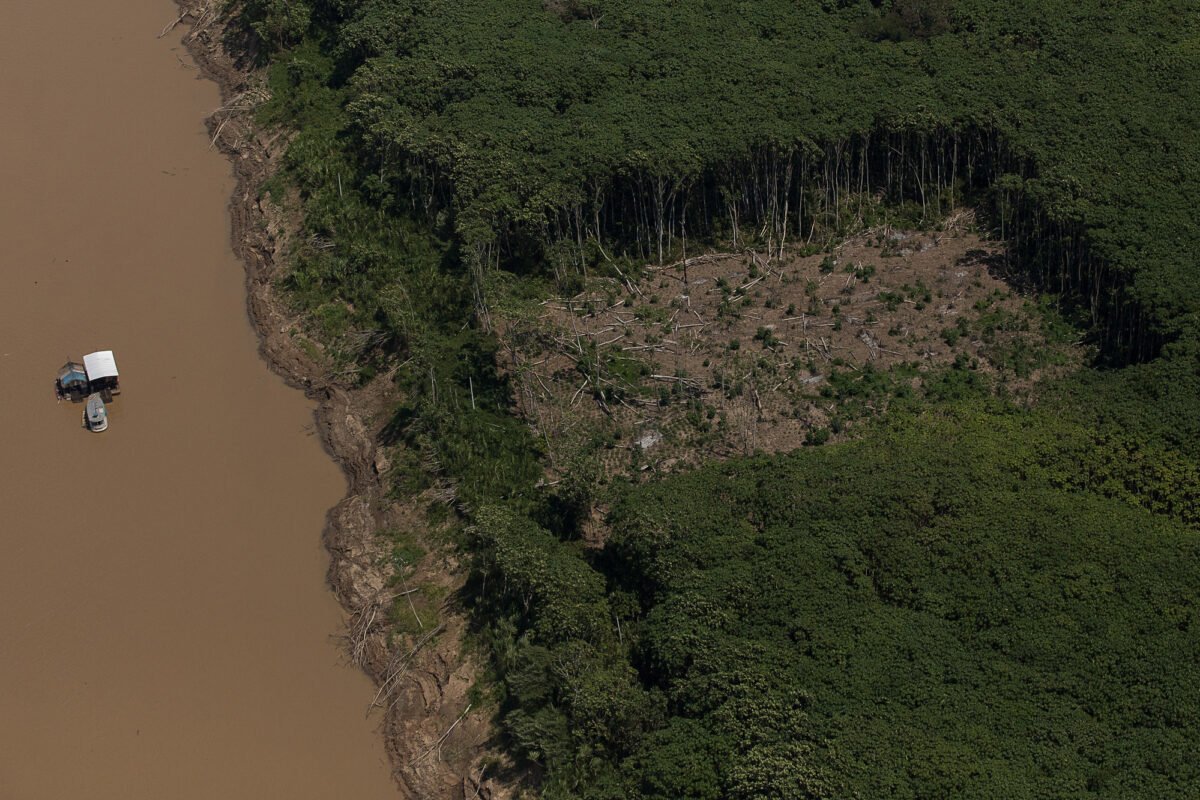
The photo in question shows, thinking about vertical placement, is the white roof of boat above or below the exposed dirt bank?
above

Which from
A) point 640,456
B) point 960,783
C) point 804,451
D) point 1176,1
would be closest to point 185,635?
point 640,456

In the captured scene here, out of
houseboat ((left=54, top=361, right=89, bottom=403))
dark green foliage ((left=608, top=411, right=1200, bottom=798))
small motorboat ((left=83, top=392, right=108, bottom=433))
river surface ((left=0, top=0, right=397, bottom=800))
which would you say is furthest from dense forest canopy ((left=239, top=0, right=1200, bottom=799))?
houseboat ((left=54, top=361, right=89, bottom=403))

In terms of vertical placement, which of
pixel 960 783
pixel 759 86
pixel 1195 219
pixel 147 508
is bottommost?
pixel 960 783

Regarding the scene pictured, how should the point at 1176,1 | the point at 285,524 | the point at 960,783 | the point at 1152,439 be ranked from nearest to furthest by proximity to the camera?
the point at 960,783 → the point at 1152,439 → the point at 285,524 → the point at 1176,1

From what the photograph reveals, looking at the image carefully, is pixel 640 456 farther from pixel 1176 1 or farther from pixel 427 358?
pixel 1176 1

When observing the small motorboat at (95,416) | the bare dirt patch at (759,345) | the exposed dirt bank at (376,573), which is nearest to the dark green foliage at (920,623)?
the bare dirt patch at (759,345)

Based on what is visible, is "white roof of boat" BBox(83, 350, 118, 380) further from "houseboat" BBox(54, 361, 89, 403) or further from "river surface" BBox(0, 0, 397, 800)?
"river surface" BBox(0, 0, 397, 800)

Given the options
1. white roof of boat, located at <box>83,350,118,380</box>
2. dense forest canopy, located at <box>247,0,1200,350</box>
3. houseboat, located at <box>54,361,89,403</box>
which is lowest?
houseboat, located at <box>54,361,89,403</box>
